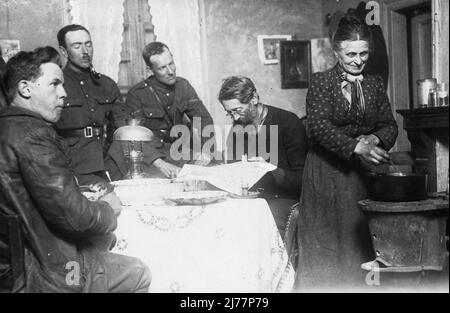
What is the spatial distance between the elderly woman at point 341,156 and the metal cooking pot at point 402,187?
1.34 ft

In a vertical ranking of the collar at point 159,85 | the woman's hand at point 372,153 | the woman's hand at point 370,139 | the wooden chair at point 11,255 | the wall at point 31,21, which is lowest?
the wooden chair at point 11,255

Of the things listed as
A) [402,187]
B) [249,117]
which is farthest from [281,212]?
[402,187]

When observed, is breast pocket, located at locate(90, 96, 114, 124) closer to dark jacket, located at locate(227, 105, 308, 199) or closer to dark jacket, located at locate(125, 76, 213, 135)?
dark jacket, located at locate(125, 76, 213, 135)

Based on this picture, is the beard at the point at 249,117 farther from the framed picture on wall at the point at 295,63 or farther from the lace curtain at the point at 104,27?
the framed picture on wall at the point at 295,63

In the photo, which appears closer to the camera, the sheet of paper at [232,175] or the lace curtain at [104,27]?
the sheet of paper at [232,175]

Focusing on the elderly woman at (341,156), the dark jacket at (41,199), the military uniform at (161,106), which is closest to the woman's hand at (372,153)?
the elderly woman at (341,156)

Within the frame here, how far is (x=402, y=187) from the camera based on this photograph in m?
2.90

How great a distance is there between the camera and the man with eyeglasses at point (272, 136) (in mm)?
3979

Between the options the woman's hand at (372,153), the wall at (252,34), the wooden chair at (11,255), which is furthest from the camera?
the wall at (252,34)

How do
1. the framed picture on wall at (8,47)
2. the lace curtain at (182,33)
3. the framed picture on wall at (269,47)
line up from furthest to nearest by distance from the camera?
the framed picture on wall at (269,47) → the lace curtain at (182,33) → the framed picture on wall at (8,47)

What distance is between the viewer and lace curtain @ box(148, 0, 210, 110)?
21.7ft

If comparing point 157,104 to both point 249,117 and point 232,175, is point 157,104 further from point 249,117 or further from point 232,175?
point 232,175
